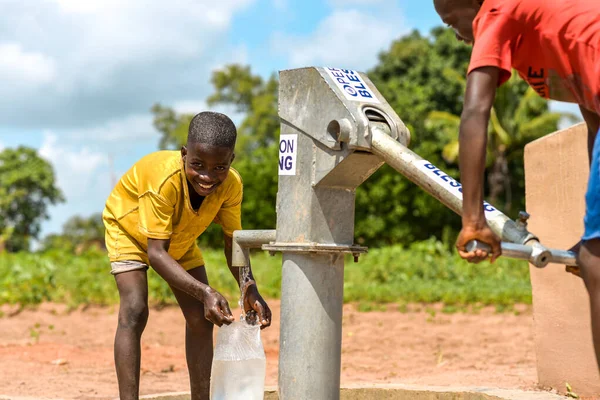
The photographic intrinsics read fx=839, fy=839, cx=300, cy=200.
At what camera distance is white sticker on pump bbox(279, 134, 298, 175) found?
2.62 m

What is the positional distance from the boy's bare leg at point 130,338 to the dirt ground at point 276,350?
4.03 feet

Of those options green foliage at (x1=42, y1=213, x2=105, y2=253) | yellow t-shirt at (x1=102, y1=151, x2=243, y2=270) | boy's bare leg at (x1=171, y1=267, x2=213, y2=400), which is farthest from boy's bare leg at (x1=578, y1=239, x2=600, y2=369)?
green foliage at (x1=42, y1=213, x2=105, y2=253)

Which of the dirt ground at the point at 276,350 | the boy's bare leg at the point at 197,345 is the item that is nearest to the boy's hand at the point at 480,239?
the boy's bare leg at the point at 197,345

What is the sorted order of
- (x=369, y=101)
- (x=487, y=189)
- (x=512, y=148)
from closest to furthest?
(x=369, y=101)
(x=512, y=148)
(x=487, y=189)

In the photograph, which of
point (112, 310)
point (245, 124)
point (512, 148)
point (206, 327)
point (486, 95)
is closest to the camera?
point (486, 95)

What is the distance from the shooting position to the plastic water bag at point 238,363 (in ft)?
10.3

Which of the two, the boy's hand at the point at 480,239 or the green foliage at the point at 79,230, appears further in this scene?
the green foliage at the point at 79,230

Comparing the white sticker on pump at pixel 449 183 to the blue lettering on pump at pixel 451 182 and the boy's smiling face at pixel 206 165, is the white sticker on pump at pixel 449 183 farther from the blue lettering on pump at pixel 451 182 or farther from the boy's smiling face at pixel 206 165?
the boy's smiling face at pixel 206 165

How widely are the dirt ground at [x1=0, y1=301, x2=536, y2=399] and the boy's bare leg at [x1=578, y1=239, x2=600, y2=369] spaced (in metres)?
2.73

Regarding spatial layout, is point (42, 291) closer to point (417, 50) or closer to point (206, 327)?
point (206, 327)

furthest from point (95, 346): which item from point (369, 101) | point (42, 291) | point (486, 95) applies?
point (486, 95)

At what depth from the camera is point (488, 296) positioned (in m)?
9.61

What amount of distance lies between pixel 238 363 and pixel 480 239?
1.41 metres

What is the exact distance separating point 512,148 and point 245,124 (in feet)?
35.2
